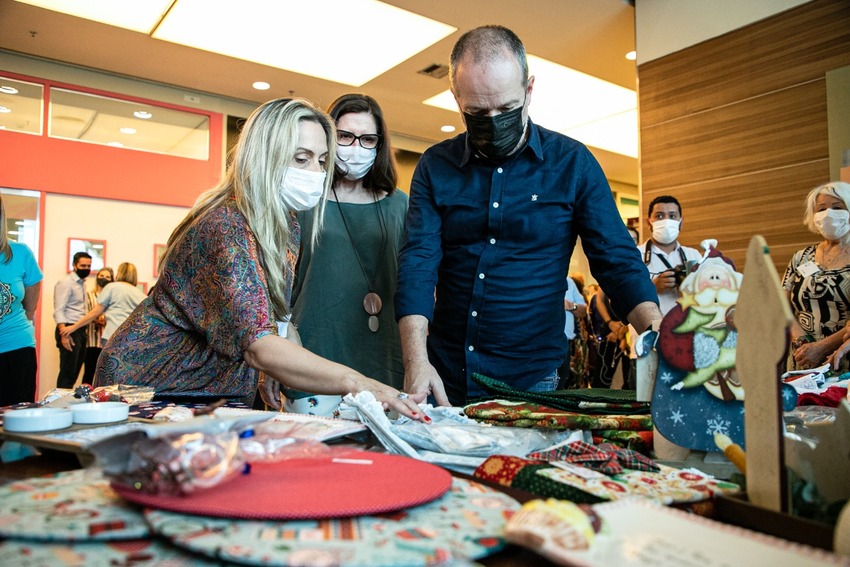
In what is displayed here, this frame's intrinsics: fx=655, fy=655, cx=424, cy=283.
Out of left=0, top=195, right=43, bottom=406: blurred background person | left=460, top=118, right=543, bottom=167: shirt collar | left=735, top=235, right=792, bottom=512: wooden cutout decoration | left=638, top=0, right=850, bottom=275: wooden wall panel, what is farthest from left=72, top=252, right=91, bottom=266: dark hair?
left=735, top=235, right=792, bottom=512: wooden cutout decoration

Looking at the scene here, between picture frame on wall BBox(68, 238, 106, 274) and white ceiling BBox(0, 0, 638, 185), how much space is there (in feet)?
6.41

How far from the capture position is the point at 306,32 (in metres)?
6.34

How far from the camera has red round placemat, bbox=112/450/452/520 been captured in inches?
20.2

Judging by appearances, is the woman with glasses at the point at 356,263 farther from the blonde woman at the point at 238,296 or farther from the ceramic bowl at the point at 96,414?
the ceramic bowl at the point at 96,414

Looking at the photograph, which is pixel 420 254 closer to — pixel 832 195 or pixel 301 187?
pixel 301 187

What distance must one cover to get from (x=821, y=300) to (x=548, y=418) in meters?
2.94

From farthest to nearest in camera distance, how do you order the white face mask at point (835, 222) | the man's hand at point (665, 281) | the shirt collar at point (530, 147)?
the man's hand at point (665, 281) → the white face mask at point (835, 222) → the shirt collar at point (530, 147)

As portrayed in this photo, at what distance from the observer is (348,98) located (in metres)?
2.21

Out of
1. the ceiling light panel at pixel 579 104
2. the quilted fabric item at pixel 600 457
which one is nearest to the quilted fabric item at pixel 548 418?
the quilted fabric item at pixel 600 457

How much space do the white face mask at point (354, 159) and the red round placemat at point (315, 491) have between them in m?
1.61

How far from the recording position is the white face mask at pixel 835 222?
3414 millimetres

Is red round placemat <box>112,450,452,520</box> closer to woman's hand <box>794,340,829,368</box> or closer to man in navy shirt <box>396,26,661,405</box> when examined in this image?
man in navy shirt <box>396,26,661,405</box>

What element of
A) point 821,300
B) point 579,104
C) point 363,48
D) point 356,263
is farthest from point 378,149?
point 579,104

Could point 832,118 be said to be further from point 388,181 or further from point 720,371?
point 720,371
